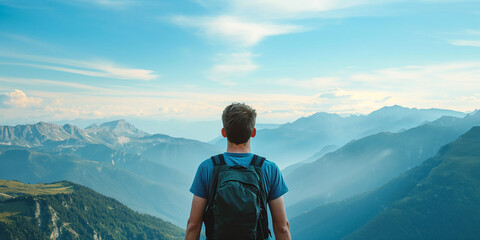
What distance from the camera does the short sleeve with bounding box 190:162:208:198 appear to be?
19.1ft

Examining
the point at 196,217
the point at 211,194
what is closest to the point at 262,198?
the point at 211,194

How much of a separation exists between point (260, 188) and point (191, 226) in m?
1.42

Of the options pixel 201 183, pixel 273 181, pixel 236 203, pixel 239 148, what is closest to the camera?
pixel 236 203

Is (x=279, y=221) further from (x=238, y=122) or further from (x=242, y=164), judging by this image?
(x=238, y=122)

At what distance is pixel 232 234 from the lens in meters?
5.48

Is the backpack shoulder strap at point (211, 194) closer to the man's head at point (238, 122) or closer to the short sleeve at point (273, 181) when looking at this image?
the man's head at point (238, 122)

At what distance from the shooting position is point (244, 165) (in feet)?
19.4

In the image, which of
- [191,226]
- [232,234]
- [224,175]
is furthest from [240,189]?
[191,226]

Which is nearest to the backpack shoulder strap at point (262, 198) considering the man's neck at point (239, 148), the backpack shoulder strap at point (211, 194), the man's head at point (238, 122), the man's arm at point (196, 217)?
the man's neck at point (239, 148)

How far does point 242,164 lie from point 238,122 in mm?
797

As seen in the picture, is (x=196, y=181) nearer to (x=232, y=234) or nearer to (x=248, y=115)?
(x=232, y=234)

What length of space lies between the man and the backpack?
115 mm

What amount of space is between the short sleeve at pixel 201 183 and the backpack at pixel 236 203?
0.15 metres

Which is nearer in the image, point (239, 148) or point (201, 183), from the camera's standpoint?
point (201, 183)
